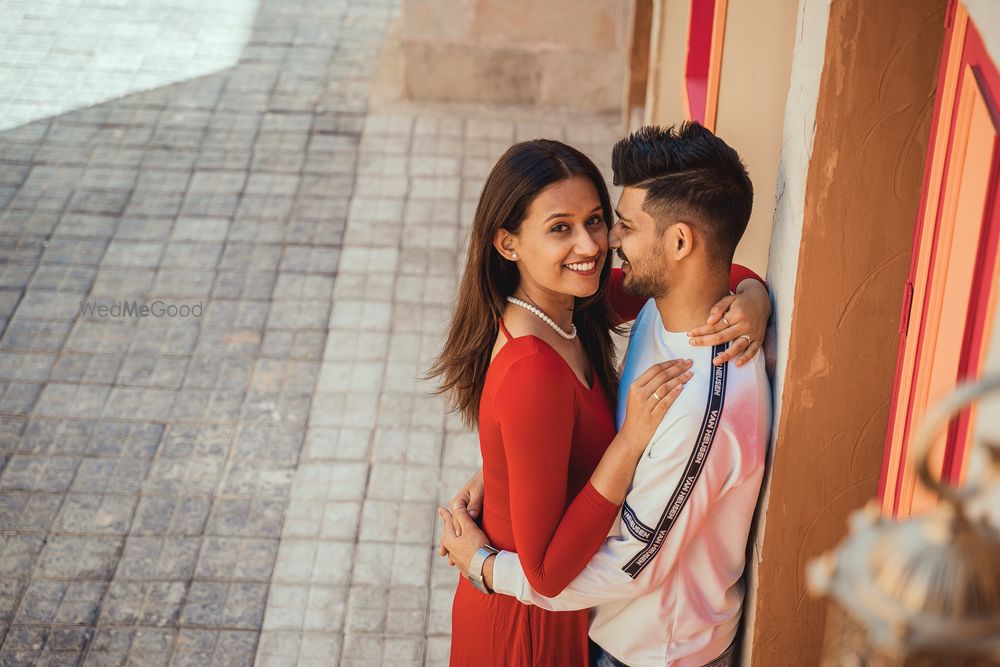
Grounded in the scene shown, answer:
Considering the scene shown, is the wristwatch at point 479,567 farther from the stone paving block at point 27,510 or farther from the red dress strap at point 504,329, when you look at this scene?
the stone paving block at point 27,510

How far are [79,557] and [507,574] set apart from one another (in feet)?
8.90

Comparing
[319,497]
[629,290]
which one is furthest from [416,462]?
[629,290]

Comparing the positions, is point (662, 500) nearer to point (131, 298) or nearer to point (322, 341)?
point (322, 341)

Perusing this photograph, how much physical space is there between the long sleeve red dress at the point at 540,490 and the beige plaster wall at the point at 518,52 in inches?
209

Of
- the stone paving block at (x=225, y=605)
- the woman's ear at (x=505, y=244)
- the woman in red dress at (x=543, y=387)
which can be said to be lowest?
the stone paving block at (x=225, y=605)

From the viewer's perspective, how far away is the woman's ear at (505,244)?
2793 millimetres

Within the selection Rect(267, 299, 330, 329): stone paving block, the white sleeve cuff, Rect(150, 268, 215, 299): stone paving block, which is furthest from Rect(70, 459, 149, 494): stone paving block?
the white sleeve cuff

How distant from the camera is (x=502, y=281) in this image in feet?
9.46

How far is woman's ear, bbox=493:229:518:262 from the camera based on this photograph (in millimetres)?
2793

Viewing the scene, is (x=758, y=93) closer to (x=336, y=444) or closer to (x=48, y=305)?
(x=336, y=444)

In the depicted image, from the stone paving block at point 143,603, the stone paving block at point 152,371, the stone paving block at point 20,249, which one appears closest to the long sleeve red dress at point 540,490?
the stone paving block at point 143,603

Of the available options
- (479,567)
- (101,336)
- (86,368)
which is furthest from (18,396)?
(479,567)

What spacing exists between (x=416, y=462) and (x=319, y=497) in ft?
1.71

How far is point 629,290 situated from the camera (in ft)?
8.46
